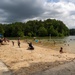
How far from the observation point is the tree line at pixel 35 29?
413ft

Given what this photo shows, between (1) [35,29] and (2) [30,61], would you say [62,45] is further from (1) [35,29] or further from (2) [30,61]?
(1) [35,29]

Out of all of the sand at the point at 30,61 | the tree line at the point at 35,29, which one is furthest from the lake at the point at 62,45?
the tree line at the point at 35,29

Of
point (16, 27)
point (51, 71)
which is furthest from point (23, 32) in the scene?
point (51, 71)

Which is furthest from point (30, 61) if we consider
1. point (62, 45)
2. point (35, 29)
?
point (35, 29)

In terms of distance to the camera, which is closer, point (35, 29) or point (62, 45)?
point (62, 45)

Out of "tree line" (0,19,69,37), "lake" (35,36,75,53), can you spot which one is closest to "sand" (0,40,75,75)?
"lake" (35,36,75,53)

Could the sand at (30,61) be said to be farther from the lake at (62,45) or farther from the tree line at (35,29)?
the tree line at (35,29)

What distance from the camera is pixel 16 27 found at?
128m

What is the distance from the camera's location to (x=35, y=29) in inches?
5428

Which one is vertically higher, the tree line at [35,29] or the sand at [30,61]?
the tree line at [35,29]

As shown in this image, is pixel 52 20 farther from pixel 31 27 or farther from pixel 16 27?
pixel 16 27

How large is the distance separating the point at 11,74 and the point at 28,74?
1.06 meters

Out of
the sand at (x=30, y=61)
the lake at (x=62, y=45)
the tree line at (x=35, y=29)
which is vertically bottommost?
the lake at (x=62, y=45)

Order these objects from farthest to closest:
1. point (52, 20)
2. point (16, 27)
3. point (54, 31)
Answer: point (52, 20) → point (54, 31) → point (16, 27)
